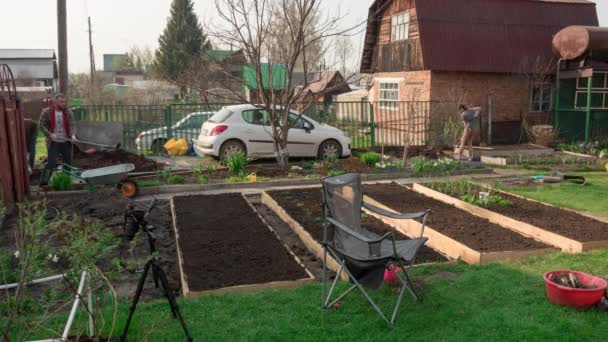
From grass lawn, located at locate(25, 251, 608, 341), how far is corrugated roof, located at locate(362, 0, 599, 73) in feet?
50.5

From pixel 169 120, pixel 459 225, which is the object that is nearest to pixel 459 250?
pixel 459 225

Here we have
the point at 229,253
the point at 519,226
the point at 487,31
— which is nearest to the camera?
the point at 229,253

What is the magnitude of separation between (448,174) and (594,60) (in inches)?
385

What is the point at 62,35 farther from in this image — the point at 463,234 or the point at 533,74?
the point at 533,74

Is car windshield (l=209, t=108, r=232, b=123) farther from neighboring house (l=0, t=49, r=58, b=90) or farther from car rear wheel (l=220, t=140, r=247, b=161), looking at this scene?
neighboring house (l=0, t=49, r=58, b=90)

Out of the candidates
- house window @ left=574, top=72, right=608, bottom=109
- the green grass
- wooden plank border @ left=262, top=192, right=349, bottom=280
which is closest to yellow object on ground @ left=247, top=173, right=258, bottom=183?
wooden plank border @ left=262, top=192, right=349, bottom=280

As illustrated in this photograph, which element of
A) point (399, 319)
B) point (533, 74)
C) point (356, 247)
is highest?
point (533, 74)

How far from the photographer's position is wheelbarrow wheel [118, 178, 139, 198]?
987 centimetres

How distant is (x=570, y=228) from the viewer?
6914 mm

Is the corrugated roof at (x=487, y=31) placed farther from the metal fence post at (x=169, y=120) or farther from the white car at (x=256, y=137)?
the metal fence post at (x=169, y=120)

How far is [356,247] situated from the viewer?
17.1ft

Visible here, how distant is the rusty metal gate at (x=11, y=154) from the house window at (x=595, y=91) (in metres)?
17.5

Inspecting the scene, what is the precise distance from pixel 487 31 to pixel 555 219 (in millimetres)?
14316

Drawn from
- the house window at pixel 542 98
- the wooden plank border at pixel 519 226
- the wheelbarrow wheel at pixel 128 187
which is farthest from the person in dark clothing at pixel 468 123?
the wheelbarrow wheel at pixel 128 187
